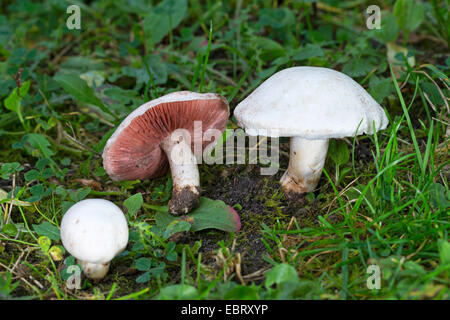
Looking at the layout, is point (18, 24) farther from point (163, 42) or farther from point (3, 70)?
point (163, 42)

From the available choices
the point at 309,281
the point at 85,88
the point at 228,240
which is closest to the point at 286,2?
the point at 85,88

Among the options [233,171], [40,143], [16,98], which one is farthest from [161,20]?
[233,171]

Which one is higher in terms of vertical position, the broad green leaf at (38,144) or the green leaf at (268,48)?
the green leaf at (268,48)

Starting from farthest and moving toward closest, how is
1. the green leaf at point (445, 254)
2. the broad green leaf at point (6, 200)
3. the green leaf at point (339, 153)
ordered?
the green leaf at point (339, 153) < the broad green leaf at point (6, 200) < the green leaf at point (445, 254)

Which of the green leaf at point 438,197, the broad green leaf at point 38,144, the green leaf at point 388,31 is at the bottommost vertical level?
the broad green leaf at point 38,144

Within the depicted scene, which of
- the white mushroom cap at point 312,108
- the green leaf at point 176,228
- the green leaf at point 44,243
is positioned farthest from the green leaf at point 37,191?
the white mushroom cap at point 312,108

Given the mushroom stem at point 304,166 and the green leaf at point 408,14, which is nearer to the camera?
the mushroom stem at point 304,166

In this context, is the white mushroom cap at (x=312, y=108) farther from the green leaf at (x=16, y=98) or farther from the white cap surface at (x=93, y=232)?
the green leaf at (x=16, y=98)
